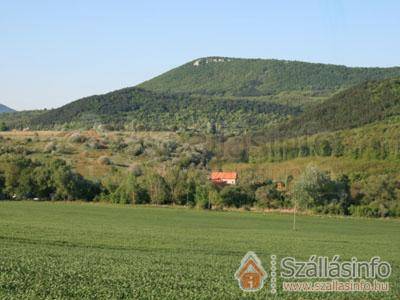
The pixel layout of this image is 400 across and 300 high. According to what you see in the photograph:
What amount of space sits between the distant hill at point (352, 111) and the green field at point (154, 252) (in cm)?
→ 8135

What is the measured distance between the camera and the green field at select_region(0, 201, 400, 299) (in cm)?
2159

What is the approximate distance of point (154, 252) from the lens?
36.2 m

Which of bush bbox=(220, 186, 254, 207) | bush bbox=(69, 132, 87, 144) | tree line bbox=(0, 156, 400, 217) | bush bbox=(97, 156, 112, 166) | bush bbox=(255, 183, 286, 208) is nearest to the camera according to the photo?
tree line bbox=(0, 156, 400, 217)

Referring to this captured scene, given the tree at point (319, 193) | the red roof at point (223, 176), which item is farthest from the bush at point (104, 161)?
the tree at point (319, 193)

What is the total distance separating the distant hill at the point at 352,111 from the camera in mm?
155000

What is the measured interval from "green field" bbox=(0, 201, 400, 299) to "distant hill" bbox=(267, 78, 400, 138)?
267 ft

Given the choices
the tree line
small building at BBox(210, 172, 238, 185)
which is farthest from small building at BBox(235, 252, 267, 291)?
small building at BBox(210, 172, 238, 185)

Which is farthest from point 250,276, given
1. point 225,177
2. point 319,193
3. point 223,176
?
point 223,176

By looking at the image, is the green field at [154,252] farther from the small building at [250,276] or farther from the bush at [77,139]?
the bush at [77,139]

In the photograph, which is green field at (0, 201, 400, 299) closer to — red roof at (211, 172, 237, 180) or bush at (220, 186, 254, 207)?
bush at (220, 186, 254, 207)

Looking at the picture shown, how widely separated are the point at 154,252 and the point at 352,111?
13060 cm

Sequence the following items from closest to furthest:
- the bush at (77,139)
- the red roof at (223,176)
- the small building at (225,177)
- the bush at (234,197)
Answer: the bush at (234,197) < the small building at (225,177) < the red roof at (223,176) < the bush at (77,139)

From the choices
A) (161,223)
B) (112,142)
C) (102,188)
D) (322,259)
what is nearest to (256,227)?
(161,223)

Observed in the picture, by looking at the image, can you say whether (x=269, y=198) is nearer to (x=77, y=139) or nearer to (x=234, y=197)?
(x=234, y=197)
